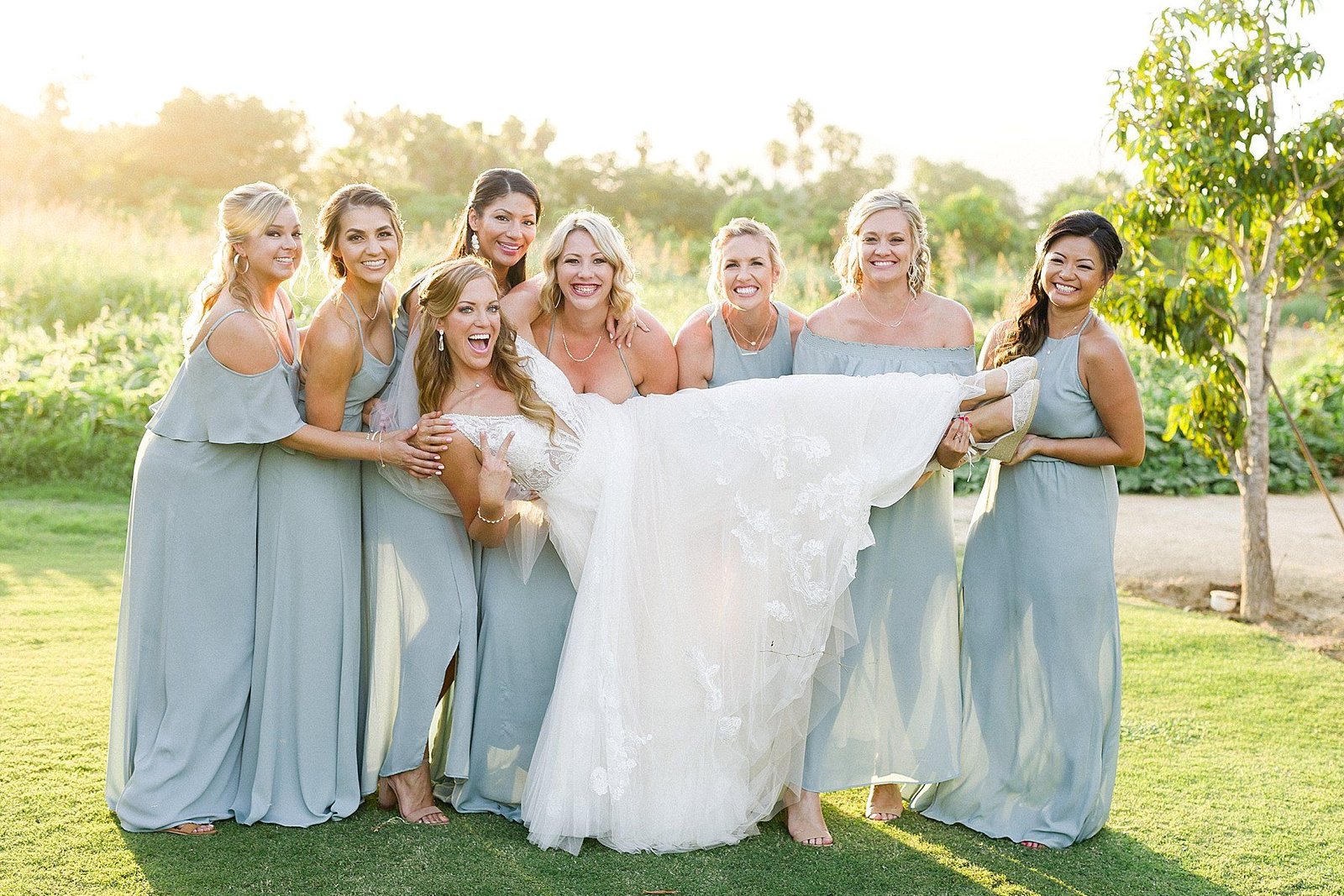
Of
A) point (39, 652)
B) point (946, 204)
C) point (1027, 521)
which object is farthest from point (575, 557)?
point (946, 204)

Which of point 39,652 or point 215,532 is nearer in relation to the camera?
point 215,532

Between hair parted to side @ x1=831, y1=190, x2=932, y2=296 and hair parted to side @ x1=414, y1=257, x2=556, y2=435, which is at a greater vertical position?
hair parted to side @ x1=831, y1=190, x2=932, y2=296

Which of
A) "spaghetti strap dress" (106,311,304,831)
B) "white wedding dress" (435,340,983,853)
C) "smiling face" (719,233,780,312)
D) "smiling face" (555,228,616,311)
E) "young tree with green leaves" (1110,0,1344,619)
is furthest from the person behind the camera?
"young tree with green leaves" (1110,0,1344,619)

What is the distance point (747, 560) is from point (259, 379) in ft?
5.95

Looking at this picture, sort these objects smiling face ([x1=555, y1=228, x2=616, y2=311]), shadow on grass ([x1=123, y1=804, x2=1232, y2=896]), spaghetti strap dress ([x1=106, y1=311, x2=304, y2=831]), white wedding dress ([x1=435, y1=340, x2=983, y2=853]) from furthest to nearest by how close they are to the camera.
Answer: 1. smiling face ([x1=555, y1=228, x2=616, y2=311])
2. spaghetti strap dress ([x1=106, y1=311, x2=304, y2=831])
3. white wedding dress ([x1=435, y1=340, x2=983, y2=853])
4. shadow on grass ([x1=123, y1=804, x2=1232, y2=896])

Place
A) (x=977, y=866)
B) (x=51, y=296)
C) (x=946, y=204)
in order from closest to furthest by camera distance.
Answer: (x=977, y=866) < (x=51, y=296) < (x=946, y=204)

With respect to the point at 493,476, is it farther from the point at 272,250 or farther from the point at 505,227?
the point at 505,227

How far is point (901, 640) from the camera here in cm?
418

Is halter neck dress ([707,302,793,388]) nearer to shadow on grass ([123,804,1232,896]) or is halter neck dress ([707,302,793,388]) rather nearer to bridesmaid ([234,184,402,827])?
bridesmaid ([234,184,402,827])

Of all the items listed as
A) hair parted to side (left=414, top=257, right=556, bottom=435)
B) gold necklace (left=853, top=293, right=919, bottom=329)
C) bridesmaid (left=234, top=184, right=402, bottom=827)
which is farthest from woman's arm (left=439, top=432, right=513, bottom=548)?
gold necklace (left=853, top=293, right=919, bottom=329)

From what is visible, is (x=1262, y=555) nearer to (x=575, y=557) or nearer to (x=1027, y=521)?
(x=1027, y=521)

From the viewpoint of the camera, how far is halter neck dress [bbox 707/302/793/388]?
4530mm

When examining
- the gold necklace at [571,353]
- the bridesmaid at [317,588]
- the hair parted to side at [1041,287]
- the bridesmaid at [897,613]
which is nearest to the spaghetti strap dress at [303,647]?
the bridesmaid at [317,588]

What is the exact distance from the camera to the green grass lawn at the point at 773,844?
3.58 meters
